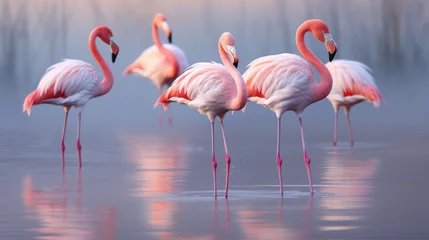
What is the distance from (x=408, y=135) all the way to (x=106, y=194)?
23.7 ft

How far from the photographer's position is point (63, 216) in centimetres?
791

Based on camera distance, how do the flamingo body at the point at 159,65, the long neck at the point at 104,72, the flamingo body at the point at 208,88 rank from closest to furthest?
the flamingo body at the point at 208,88 → the long neck at the point at 104,72 → the flamingo body at the point at 159,65

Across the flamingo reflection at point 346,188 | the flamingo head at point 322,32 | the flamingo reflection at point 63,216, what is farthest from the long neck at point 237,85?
the flamingo reflection at point 63,216

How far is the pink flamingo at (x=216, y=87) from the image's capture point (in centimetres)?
905

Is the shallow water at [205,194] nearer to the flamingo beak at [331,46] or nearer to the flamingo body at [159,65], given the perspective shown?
the flamingo beak at [331,46]

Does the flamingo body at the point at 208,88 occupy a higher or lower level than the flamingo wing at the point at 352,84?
higher

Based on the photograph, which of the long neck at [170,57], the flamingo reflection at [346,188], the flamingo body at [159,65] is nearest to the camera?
the flamingo reflection at [346,188]

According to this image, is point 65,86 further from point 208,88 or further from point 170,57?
point 170,57

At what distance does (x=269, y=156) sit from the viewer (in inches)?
500

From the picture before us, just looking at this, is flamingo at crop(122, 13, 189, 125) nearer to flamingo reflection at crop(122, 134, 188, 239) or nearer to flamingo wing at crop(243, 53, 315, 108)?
flamingo reflection at crop(122, 134, 188, 239)

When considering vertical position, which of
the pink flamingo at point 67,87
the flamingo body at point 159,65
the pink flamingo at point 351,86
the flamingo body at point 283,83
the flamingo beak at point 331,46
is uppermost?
the flamingo beak at point 331,46

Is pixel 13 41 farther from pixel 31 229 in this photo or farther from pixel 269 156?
pixel 31 229

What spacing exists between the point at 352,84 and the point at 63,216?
702 cm

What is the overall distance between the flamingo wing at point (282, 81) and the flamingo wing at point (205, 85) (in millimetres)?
388
